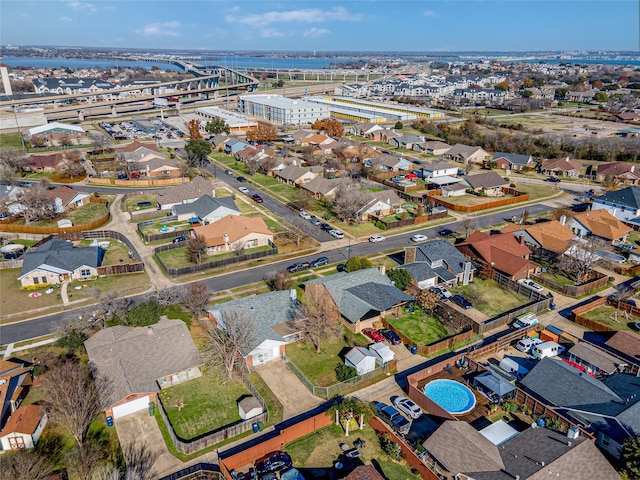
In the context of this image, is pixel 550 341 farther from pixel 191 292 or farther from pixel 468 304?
pixel 191 292

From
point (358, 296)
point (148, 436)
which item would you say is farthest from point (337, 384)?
point (148, 436)

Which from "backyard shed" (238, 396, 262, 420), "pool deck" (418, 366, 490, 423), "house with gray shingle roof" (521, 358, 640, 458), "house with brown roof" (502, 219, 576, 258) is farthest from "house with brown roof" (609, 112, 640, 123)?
"backyard shed" (238, 396, 262, 420)

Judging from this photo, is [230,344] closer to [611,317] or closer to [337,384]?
[337,384]

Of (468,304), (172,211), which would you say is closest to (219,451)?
(468,304)

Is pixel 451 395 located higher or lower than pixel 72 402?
lower

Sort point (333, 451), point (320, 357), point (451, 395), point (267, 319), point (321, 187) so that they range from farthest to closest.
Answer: point (321, 187) < point (267, 319) < point (320, 357) < point (451, 395) < point (333, 451)

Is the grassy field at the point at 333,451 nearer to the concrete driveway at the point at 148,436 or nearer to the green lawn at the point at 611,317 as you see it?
the concrete driveway at the point at 148,436
